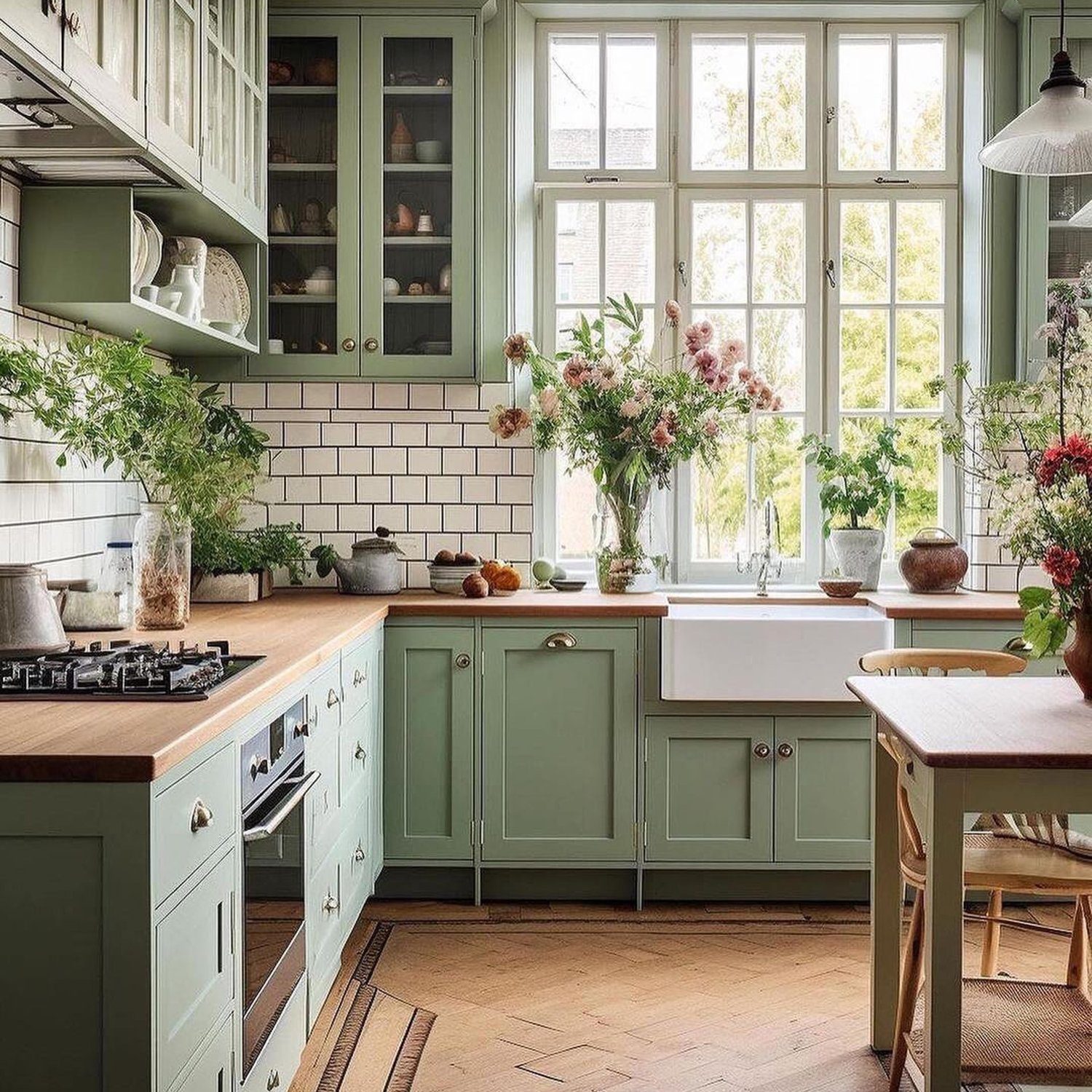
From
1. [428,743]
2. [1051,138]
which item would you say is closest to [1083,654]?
[1051,138]

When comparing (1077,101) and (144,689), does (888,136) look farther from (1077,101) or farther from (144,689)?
(144,689)

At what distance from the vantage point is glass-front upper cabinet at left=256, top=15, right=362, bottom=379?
4.08 meters

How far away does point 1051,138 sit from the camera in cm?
248

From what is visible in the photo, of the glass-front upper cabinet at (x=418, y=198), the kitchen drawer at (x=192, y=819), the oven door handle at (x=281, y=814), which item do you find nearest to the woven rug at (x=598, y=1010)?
the oven door handle at (x=281, y=814)

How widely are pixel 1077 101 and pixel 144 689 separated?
2058 mm

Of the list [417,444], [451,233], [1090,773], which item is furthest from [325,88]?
[1090,773]

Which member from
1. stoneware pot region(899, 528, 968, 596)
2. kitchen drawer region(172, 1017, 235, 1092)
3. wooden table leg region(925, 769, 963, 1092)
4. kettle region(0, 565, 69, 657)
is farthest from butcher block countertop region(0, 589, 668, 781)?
wooden table leg region(925, 769, 963, 1092)

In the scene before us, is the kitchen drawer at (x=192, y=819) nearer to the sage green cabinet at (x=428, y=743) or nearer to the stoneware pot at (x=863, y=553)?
the sage green cabinet at (x=428, y=743)

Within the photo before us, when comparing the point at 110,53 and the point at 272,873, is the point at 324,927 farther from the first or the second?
the point at 110,53

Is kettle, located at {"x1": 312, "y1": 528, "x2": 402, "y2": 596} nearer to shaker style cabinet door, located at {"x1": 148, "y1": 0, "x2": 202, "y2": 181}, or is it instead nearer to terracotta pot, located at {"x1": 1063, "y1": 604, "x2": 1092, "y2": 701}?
shaker style cabinet door, located at {"x1": 148, "y1": 0, "x2": 202, "y2": 181}

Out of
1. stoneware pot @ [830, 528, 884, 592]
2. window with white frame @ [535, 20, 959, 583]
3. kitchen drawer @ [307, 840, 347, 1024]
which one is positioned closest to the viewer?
kitchen drawer @ [307, 840, 347, 1024]

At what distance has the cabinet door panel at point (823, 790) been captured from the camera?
149 inches

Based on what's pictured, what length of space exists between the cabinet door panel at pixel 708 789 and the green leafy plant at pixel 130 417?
4.83 ft

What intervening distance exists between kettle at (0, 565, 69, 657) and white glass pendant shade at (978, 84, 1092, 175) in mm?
2125
